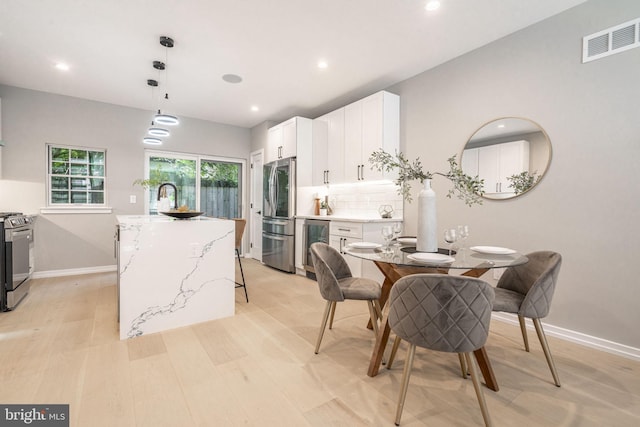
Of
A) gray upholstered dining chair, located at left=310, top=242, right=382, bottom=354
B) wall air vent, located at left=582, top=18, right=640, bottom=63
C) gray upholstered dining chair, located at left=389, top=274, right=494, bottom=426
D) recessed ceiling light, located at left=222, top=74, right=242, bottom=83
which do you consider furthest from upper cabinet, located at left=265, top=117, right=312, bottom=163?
gray upholstered dining chair, located at left=389, top=274, right=494, bottom=426

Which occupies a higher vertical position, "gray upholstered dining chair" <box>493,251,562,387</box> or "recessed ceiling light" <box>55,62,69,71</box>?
"recessed ceiling light" <box>55,62,69,71</box>

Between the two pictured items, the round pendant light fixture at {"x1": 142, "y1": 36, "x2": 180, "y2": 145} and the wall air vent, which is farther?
the round pendant light fixture at {"x1": 142, "y1": 36, "x2": 180, "y2": 145}

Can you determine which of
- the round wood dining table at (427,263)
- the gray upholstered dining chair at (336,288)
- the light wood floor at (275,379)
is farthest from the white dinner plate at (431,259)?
the light wood floor at (275,379)

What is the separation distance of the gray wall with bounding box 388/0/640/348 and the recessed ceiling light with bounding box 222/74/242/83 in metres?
2.67

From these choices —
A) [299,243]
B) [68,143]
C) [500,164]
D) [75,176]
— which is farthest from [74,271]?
[500,164]

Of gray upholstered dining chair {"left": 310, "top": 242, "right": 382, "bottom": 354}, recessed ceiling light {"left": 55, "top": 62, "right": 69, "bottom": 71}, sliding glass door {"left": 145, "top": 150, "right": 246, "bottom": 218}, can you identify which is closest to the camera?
gray upholstered dining chair {"left": 310, "top": 242, "right": 382, "bottom": 354}

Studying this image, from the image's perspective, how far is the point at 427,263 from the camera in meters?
1.63

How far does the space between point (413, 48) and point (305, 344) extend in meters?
2.96

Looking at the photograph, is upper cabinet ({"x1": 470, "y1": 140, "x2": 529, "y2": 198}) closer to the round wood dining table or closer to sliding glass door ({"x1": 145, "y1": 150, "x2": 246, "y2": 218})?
the round wood dining table

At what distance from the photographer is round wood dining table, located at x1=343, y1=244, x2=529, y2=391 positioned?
5.33 ft

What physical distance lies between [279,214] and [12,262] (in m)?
3.12

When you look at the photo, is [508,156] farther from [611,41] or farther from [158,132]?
[158,132]

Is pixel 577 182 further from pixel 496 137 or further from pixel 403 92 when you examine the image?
pixel 403 92

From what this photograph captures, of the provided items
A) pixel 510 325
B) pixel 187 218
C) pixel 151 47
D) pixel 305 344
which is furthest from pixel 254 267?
pixel 510 325
